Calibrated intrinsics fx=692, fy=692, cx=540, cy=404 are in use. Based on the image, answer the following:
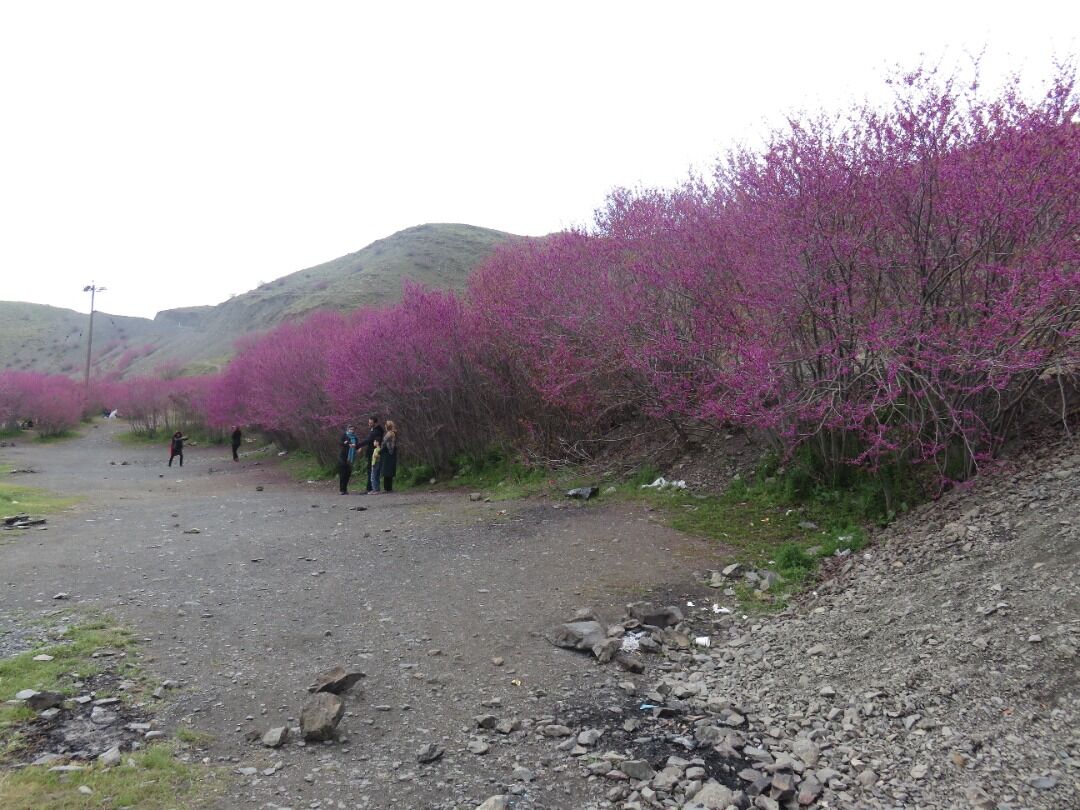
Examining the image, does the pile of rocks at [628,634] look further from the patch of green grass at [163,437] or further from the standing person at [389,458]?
the patch of green grass at [163,437]

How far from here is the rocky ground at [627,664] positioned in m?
3.18

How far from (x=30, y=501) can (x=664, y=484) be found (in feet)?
39.6

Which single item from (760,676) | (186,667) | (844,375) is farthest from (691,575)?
(186,667)

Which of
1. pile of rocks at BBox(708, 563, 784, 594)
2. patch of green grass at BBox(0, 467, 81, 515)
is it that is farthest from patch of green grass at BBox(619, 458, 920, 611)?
patch of green grass at BBox(0, 467, 81, 515)

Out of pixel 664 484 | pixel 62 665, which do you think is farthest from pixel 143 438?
pixel 62 665

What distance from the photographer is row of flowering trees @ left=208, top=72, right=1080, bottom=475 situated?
618 centimetres

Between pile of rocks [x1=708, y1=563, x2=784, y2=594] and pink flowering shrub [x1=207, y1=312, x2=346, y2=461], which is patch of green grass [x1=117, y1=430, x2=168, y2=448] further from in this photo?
pile of rocks [x1=708, y1=563, x2=784, y2=594]

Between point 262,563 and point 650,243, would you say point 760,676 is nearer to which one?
point 262,563

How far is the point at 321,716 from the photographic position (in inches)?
144

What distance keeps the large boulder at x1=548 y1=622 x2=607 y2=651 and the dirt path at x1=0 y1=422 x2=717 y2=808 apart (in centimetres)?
A: 11

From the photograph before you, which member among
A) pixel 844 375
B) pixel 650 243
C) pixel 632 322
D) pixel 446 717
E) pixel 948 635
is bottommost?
pixel 446 717

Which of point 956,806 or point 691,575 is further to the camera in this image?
point 691,575

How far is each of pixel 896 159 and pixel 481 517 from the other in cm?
668

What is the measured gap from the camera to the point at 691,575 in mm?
6641
